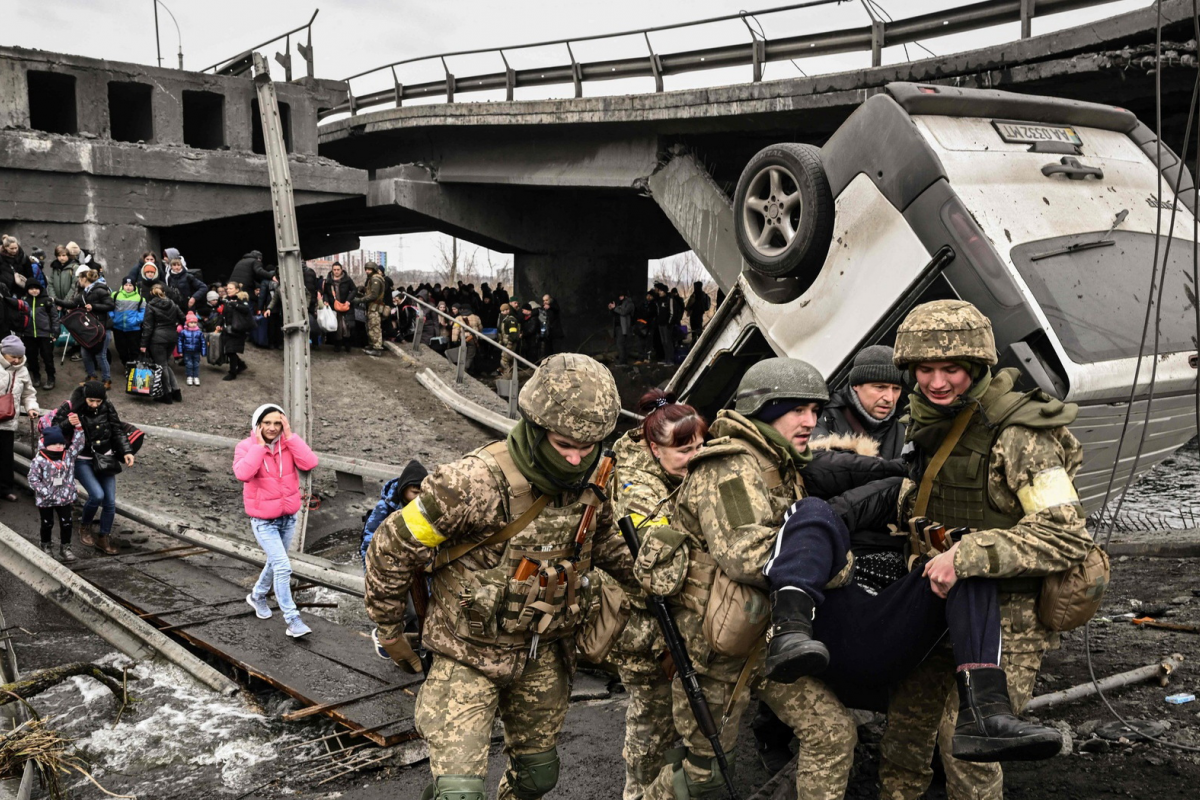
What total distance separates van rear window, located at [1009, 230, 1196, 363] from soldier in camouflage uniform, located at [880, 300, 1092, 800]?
2.36m

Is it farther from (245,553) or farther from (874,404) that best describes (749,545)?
(245,553)

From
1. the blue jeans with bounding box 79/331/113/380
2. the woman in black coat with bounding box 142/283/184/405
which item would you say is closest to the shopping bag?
the woman in black coat with bounding box 142/283/184/405

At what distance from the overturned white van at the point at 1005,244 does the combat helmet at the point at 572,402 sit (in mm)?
2911

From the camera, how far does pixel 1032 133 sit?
620 cm

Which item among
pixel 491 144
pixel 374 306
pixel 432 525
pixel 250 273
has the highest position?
pixel 491 144

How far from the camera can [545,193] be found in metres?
22.7

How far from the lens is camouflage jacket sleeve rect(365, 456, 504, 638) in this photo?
10.7ft

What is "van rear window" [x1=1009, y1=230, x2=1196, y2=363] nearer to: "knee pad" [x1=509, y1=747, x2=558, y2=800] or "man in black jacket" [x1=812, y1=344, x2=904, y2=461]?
"man in black jacket" [x1=812, y1=344, x2=904, y2=461]

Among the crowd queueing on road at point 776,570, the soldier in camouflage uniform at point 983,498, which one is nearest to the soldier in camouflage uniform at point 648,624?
the crowd queueing on road at point 776,570

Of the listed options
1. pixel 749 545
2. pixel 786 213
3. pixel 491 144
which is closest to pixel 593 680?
pixel 749 545

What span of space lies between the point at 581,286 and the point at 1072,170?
17.9m

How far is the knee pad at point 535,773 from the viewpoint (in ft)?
11.8

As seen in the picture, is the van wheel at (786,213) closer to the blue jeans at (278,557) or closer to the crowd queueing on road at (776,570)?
the crowd queueing on road at (776,570)

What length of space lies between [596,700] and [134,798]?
2.41 m
